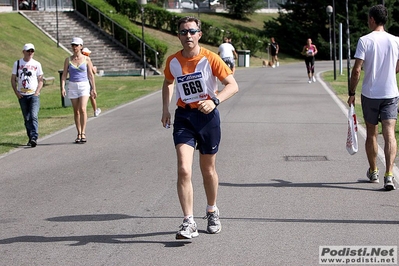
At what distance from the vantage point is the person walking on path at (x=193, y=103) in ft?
22.1

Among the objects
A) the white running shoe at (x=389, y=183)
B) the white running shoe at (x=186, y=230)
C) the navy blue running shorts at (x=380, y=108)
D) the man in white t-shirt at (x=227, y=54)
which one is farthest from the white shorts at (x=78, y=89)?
the man in white t-shirt at (x=227, y=54)

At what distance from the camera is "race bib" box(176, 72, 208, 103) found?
6.73 meters

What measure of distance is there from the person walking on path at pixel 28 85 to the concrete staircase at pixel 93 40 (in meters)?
25.0

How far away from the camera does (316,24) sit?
63844 mm

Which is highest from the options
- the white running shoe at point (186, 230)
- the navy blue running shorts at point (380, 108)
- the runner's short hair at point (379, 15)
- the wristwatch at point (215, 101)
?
the runner's short hair at point (379, 15)

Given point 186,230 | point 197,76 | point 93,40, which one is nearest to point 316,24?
point 93,40

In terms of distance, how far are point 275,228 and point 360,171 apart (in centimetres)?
336

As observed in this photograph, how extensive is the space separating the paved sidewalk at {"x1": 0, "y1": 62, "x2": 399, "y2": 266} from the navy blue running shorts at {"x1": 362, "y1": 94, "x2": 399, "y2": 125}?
31.9 inches

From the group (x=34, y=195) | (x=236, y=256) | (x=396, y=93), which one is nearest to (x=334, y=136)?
(x=396, y=93)

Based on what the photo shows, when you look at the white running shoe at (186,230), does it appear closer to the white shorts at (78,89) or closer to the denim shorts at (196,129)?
the denim shorts at (196,129)

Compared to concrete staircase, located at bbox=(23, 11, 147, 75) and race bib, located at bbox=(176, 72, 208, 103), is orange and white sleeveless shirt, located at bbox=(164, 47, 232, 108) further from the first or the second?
concrete staircase, located at bbox=(23, 11, 147, 75)

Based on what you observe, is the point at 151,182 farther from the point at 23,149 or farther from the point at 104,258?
the point at 23,149

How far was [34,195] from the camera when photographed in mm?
9117

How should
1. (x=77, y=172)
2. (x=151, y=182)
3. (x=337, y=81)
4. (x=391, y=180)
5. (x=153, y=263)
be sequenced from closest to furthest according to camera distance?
1. (x=153, y=263)
2. (x=391, y=180)
3. (x=151, y=182)
4. (x=77, y=172)
5. (x=337, y=81)
